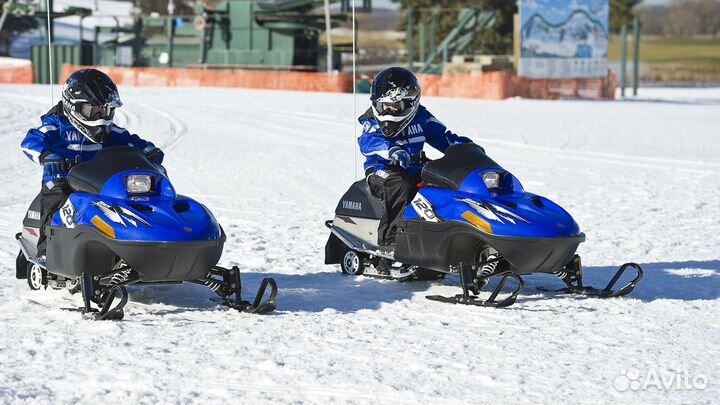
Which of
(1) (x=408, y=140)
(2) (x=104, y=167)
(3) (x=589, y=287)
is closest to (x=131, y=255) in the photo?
(2) (x=104, y=167)

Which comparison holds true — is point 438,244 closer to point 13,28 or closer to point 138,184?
point 138,184

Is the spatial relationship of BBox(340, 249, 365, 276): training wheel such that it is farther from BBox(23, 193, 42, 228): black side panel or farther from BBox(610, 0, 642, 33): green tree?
BBox(610, 0, 642, 33): green tree

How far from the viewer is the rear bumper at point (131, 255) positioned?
6.63 meters

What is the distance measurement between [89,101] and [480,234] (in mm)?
2713

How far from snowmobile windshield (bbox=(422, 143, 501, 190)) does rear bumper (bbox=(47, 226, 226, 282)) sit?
1.63 m

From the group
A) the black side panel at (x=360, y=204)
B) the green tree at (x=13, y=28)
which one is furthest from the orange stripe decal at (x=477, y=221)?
the green tree at (x=13, y=28)

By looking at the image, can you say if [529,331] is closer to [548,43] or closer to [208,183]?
[208,183]

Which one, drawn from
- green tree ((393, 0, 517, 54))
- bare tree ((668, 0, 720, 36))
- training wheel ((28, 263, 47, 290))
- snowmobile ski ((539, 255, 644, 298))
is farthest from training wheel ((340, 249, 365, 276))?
bare tree ((668, 0, 720, 36))

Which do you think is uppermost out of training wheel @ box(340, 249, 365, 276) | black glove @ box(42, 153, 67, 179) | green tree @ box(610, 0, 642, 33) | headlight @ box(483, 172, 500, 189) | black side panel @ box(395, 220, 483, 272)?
green tree @ box(610, 0, 642, 33)

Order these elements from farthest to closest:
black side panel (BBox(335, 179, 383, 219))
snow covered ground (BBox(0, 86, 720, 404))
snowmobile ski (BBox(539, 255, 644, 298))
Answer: black side panel (BBox(335, 179, 383, 219)), snowmobile ski (BBox(539, 255, 644, 298)), snow covered ground (BBox(0, 86, 720, 404))

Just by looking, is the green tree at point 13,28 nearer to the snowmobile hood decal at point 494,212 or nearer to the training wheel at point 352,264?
the training wheel at point 352,264

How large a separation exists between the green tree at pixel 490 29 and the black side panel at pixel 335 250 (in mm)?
42400

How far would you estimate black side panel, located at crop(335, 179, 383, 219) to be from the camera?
8453 millimetres

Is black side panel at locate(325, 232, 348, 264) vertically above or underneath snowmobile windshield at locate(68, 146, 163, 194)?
underneath
